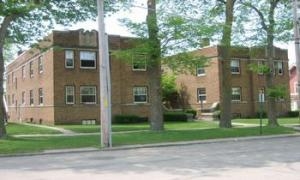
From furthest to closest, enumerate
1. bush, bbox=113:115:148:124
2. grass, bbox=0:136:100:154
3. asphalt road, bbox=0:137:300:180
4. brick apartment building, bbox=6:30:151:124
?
bush, bbox=113:115:148:124, brick apartment building, bbox=6:30:151:124, grass, bbox=0:136:100:154, asphalt road, bbox=0:137:300:180

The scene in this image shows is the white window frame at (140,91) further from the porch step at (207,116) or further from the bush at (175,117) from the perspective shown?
the porch step at (207,116)

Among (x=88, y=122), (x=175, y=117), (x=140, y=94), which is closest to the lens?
(x=88, y=122)

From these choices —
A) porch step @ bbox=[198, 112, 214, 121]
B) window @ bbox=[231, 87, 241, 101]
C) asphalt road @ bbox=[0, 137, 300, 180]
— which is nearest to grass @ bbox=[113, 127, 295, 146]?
asphalt road @ bbox=[0, 137, 300, 180]

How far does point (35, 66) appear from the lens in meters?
45.8

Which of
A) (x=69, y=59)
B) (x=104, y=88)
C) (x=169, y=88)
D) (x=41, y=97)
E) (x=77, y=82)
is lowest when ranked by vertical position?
(x=104, y=88)

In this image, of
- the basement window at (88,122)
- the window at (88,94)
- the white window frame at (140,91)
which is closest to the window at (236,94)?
the white window frame at (140,91)

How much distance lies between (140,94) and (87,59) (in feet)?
19.5

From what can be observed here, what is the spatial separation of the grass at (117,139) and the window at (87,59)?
52.9ft

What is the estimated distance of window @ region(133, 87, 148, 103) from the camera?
44.5m

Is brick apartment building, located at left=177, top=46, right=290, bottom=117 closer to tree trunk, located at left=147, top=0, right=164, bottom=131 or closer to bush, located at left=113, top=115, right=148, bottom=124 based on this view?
bush, located at left=113, top=115, right=148, bottom=124

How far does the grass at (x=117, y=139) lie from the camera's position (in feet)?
70.6

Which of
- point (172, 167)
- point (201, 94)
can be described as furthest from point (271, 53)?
point (172, 167)

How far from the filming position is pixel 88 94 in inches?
1646

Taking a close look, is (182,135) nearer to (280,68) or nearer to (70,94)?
(70,94)
